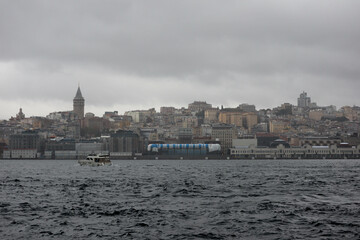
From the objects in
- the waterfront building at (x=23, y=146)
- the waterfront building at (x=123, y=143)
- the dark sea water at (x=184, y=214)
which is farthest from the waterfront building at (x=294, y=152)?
the dark sea water at (x=184, y=214)

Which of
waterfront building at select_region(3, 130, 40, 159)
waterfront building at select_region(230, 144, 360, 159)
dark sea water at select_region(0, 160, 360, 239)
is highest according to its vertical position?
waterfront building at select_region(3, 130, 40, 159)

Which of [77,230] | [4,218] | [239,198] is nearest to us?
[77,230]

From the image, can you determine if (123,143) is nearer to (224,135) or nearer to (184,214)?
(224,135)

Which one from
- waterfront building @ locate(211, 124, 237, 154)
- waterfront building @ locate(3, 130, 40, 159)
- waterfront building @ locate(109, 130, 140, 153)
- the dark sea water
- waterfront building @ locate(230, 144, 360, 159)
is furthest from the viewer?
waterfront building @ locate(211, 124, 237, 154)

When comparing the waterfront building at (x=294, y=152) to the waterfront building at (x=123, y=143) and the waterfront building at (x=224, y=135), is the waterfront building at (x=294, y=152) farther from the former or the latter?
the waterfront building at (x=123, y=143)

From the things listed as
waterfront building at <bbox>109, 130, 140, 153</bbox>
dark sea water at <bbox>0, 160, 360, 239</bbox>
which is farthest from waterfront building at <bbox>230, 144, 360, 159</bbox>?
dark sea water at <bbox>0, 160, 360, 239</bbox>

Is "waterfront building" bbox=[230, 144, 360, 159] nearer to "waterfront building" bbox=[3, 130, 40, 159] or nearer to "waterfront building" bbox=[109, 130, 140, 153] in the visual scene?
"waterfront building" bbox=[109, 130, 140, 153]

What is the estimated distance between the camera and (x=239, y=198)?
2769 centimetres

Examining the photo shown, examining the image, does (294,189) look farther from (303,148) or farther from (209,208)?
(303,148)

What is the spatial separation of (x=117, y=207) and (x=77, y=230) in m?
5.81

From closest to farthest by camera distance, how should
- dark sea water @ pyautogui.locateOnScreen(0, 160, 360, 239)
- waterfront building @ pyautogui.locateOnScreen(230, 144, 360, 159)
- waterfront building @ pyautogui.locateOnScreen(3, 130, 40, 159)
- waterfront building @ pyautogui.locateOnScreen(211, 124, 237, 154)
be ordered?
dark sea water @ pyautogui.locateOnScreen(0, 160, 360, 239) → waterfront building @ pyautogui.locateOnScreen(230, 144, 360, 159) → waterfront building @ pyautogui.locateOnScreen(3, 130, 40, 159) → waterfront building @ pyautogui.locateOnScreen(211, 124, 237, 154)

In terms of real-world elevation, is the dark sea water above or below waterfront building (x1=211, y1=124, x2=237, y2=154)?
below

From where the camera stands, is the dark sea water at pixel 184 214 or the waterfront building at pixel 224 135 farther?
the waterfront building at pixel 224 135

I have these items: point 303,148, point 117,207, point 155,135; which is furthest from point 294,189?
point 155,135
